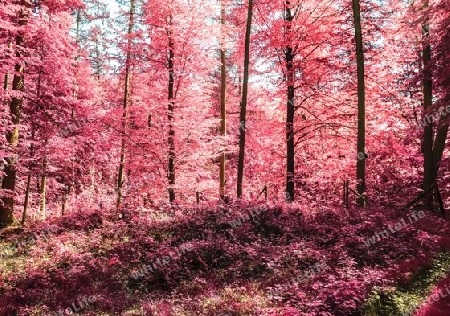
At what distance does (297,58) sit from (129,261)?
37.3 ft

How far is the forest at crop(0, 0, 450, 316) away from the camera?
9.55m

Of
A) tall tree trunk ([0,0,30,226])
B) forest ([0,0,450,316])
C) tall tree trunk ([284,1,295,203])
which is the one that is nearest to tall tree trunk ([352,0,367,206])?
forest ([0,0,450,316])

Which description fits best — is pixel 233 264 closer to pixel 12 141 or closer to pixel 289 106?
pixel 289 106

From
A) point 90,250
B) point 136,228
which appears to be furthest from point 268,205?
point 90,250

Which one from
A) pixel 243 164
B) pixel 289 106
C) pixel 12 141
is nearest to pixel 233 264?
pixel 243 164

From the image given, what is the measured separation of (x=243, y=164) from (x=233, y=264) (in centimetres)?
734

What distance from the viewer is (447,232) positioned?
427 inches

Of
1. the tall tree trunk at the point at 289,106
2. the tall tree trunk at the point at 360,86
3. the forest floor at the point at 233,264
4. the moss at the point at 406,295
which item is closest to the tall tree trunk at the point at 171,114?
the forest floor at the point at 233,264

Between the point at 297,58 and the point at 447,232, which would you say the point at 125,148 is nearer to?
the point at 297,58

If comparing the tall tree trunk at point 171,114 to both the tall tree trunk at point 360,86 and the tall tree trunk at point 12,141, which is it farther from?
the tall tree trunk at point 360,86

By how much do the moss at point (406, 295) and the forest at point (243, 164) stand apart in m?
0.04

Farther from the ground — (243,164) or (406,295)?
(243,164)

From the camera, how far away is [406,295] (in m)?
7.62

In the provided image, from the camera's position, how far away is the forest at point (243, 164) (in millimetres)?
9547
